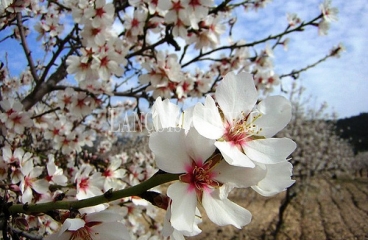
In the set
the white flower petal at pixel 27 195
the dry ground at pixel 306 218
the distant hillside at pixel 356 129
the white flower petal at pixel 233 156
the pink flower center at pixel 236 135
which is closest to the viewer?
the white flower petal at pixel 233 156

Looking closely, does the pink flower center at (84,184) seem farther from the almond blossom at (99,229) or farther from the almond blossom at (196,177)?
the almond blossom at (196,177)

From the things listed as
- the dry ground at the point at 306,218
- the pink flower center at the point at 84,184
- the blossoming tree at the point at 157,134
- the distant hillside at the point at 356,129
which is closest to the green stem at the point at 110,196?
the blossoming tree at the point at 157,134

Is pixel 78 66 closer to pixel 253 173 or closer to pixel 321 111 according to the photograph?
pixel 253 173

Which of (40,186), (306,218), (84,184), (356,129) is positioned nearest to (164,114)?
(84,184)

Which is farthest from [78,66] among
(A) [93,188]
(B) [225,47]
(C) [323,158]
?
(C) [323,158]

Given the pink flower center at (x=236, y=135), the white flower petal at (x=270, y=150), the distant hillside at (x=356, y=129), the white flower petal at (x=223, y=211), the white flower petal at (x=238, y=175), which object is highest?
the pink flower center at (x=236, y=135)

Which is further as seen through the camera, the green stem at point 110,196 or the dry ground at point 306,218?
the dry ground at point 306,218

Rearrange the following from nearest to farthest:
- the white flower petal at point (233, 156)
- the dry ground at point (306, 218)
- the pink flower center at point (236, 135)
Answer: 1. the white flower petal at point (233, 156)
2. the pink flower center at point (236, 135)
3. the dry ground at point (306, 218)

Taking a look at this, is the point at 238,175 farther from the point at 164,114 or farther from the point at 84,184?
the point at 84,184
